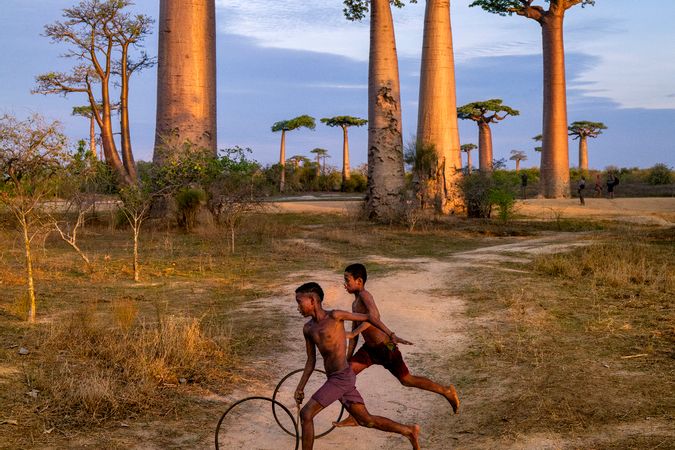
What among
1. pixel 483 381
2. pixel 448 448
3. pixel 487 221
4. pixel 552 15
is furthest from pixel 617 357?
pixel 552 15

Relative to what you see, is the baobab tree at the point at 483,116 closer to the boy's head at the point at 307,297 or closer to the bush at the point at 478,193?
the bush at the point at 478,193

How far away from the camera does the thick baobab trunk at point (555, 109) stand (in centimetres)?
2486

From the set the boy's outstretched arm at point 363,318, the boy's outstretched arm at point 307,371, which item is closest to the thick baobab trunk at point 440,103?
the boy's outstretched arm at point 363,318

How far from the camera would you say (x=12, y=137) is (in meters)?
7.73

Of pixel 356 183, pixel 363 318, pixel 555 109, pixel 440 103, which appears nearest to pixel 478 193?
Result: pixel 440 103

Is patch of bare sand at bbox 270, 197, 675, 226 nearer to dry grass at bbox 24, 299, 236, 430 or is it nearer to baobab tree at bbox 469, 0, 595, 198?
baobab tree at bbox 469, 0, 595, 198

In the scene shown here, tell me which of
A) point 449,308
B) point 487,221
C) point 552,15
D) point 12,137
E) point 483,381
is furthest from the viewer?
point 552,15

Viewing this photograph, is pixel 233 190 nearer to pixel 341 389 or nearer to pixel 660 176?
pixel 341 389

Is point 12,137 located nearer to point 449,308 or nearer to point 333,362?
point 449,308

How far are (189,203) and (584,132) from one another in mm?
35175

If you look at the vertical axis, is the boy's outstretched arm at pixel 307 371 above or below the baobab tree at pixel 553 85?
below

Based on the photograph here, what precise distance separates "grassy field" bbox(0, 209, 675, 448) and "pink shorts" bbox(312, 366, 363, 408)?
102 centimetres

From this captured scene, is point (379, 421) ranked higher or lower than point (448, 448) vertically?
higher

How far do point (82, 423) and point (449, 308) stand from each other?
3975 millimetres
